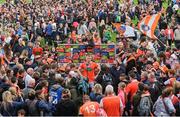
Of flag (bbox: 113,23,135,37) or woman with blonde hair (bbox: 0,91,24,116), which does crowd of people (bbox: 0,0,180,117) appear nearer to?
woman with blonde hair (bbox: 0,91,24,116)

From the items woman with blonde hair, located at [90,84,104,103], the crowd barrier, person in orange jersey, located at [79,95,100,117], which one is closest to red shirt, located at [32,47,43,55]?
the crowd barrier

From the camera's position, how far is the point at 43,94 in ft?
41.5

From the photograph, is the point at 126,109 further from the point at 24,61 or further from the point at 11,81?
the point at 24,61

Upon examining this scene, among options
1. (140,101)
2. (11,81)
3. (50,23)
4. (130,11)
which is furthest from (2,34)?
(140,101)

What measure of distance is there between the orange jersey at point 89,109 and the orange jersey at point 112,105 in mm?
450

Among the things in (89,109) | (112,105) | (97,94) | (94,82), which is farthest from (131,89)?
(94,82)

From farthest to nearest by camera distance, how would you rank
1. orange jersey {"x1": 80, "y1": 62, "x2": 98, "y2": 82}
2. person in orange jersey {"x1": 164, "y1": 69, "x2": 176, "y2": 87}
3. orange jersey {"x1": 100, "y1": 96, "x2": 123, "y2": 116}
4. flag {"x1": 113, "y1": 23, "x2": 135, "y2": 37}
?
flag {"x1": 113, "y1": 23, "x2": 135, "y2": 37} < orange jersey {"x1": 80, "y1": 62, "x2": 98, "y2": 82} < person in orange jersey {"x1": 164, "y1": 69, "x2": 176, "y2": 87} < orange jersey {"x1": 100, "y1": 96, "x2": 123, "y2": 116}

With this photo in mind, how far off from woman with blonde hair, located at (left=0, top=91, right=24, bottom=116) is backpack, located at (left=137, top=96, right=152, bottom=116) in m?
2.69

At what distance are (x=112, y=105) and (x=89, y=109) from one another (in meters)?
0.74

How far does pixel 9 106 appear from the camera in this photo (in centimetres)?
1239

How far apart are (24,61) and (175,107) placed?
23.6 feet

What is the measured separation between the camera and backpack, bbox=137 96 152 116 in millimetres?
12391

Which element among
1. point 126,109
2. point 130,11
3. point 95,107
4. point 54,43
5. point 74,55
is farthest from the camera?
point 130,11

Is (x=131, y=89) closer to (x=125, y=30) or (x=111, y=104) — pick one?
(x=111, y=104)
